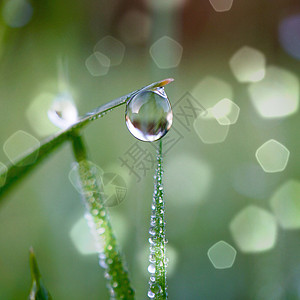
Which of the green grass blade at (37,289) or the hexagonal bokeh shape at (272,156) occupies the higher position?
the hexagonal bokeh shape at (272,156)

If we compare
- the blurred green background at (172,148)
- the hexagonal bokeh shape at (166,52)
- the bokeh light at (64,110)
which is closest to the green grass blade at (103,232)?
the bokeh light at (64,110)

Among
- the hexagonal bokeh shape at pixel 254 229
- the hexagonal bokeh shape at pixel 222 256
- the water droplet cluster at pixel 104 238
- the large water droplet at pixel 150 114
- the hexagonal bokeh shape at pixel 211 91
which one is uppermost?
the hexagonal bokeh shape at pixel 211 91

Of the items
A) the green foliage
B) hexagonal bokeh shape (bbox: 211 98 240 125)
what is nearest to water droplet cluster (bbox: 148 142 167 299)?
the green foliage

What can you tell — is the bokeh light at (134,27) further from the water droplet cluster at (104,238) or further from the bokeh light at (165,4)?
the water droplet cluster at (104,238)

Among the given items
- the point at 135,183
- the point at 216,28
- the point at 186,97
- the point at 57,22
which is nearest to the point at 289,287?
the point at 135,183

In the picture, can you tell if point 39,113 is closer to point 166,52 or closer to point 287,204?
point 166,52

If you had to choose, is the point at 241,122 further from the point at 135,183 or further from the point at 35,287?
the point at 35,287
